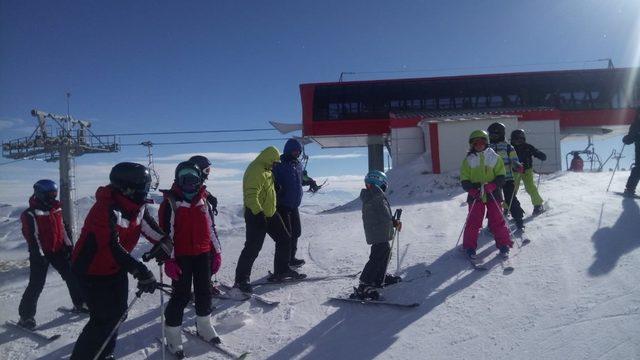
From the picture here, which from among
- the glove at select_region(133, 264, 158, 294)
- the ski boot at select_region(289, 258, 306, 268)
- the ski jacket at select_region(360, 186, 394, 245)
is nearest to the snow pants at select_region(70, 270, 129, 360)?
the glove at select_region(133, 264, 158, 294)

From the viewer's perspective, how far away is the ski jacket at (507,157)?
19.6 ft

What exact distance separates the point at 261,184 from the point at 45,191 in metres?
2.51

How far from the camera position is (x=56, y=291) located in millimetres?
6012

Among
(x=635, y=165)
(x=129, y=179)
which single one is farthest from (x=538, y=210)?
(x=129, y=179)

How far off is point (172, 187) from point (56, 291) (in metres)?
4.05

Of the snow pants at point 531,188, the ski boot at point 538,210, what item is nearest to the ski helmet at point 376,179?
the snow pants at point 531,188

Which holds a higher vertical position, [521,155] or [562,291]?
[521,155]

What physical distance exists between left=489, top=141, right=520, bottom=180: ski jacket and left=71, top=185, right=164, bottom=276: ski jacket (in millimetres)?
5144

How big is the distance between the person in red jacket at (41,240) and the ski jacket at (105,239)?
208 cm

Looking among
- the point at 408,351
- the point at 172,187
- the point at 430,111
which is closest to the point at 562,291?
the point at 408,351

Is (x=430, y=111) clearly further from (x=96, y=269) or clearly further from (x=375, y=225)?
(x=96, y=269)

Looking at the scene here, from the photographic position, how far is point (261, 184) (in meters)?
4.70

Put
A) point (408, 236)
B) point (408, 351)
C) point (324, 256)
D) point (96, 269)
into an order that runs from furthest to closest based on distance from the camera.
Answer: point (408, 236), point (324, 256), point (408, 351), point (96, 269)

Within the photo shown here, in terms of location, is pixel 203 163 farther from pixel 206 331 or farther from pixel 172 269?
pixel 206 331
